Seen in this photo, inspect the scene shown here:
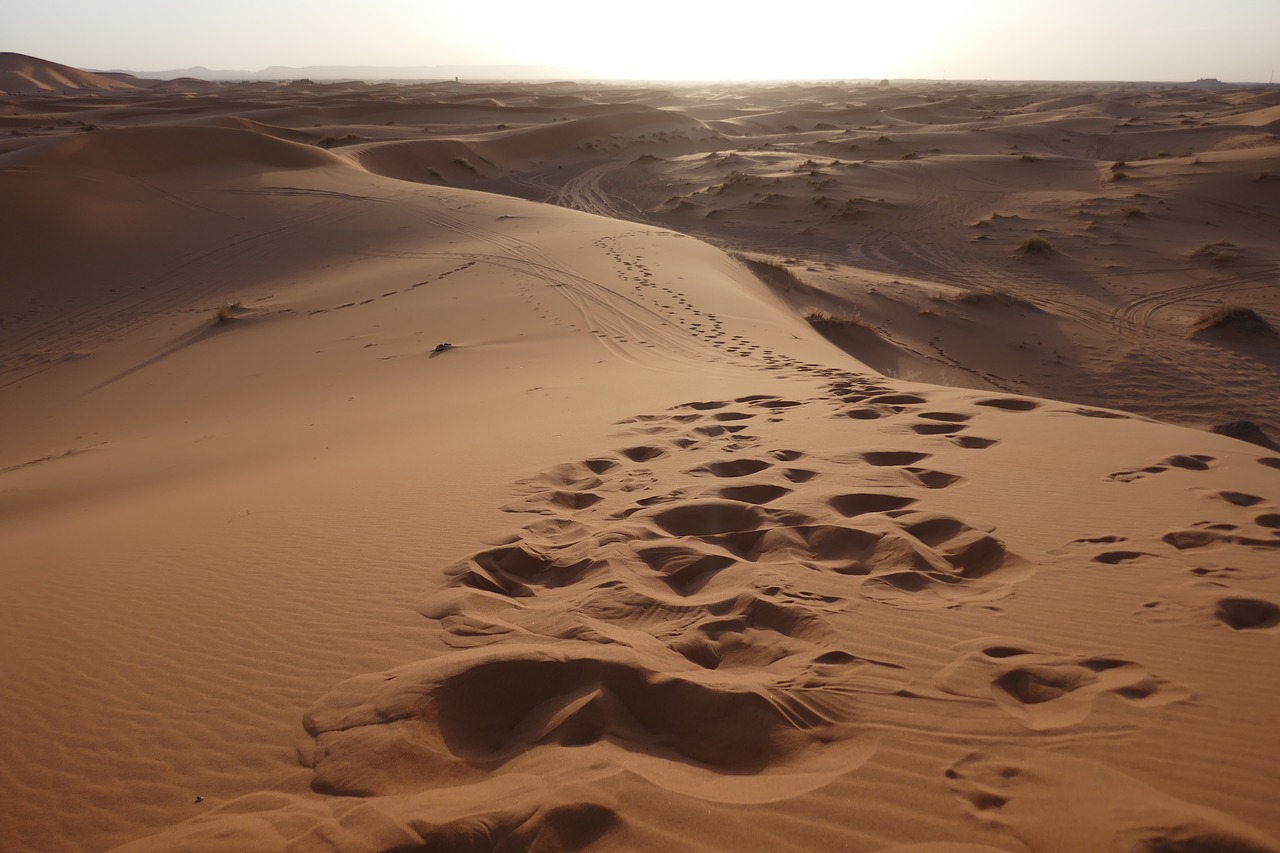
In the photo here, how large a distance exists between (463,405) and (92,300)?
34.6 ft

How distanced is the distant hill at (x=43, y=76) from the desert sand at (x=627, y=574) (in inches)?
3735

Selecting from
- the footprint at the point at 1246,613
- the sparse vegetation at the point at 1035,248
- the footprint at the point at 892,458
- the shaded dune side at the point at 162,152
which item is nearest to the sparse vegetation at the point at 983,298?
the sparse vegetation at the point at 1035,248

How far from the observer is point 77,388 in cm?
1033

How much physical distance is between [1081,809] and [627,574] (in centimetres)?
212

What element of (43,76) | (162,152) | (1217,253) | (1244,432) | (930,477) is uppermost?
(43,76)

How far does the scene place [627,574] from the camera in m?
3.72

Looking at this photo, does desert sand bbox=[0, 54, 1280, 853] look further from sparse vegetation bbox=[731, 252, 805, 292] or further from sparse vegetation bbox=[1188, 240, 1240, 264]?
sparse vegetation bbox=[1188, 240, 1240, 264]

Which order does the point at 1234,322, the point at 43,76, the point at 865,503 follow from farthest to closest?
the point at 43,76 → the point at 1234,322 → the point at 865,503

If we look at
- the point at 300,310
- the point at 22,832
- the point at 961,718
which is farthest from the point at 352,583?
the point at 300,310

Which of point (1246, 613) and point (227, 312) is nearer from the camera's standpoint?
point (1246, 613)

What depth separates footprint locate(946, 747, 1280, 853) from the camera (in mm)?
1930

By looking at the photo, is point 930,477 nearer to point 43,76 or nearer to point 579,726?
point 579,726

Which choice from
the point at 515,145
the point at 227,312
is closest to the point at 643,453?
the point at 227,312

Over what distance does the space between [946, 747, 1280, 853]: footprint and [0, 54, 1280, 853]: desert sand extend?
1 cm
